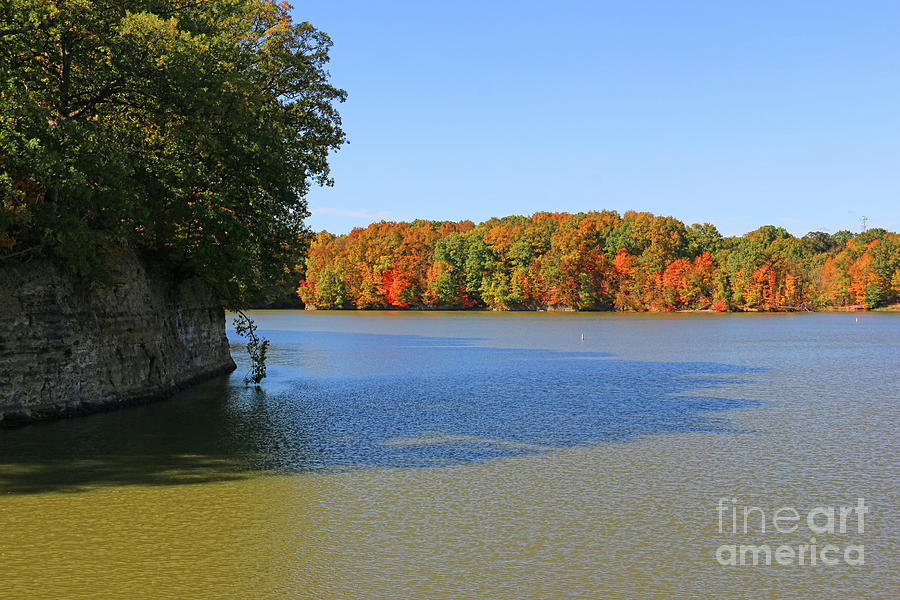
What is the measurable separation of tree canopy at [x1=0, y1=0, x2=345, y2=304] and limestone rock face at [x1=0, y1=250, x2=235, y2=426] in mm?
1173

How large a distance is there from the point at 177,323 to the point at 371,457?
1627cm

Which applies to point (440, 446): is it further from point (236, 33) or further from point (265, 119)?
point (236, 33)

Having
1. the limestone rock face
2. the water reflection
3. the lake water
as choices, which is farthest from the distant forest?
the lake water

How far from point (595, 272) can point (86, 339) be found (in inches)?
5885

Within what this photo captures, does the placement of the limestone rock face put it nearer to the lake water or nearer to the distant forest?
the lake water

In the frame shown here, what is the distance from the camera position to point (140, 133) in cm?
2745

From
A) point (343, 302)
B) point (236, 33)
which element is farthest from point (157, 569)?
point (343, 302)

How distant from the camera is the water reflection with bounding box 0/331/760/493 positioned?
18.2 metres

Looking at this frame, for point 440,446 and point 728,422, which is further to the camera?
point 728,422

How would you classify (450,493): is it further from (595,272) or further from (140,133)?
(595,272)

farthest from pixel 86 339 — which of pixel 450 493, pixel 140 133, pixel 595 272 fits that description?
pixel 595 272

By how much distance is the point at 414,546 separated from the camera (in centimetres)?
1241

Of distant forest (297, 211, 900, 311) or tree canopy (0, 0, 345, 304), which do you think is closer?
tree canopy (0, 0, 345, 304)

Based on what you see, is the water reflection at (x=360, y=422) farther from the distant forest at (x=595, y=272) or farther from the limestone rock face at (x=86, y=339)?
the distant forest at (x=595, y=272)
